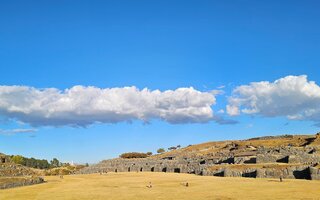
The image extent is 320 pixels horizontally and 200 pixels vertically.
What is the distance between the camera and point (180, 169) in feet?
275

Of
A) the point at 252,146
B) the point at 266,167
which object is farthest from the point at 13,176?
the point at 252,146

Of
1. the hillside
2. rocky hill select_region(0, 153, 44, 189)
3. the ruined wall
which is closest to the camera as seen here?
the ruined wall

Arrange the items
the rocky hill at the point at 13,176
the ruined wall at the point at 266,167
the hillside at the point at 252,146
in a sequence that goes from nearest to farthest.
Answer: the ruined wall at the point at 266,167 < the rocky hill at the point at 13,176 < the hillside at the point at 252,146

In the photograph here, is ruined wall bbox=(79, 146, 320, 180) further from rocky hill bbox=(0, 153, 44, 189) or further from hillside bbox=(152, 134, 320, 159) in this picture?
rocky hill bbox=(0, 153, 44, 189)

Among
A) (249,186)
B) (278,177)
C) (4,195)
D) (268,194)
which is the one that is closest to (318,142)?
(278,177)

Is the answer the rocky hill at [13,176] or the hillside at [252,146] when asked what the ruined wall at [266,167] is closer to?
the hillside at [252,146]

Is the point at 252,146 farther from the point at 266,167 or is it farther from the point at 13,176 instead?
the point at 13,176

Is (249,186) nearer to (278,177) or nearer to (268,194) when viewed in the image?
(268,194)

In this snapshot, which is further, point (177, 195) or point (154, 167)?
point (154, 167)

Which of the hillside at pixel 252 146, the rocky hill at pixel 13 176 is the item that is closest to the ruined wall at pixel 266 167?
the hillside at pixel 252 146

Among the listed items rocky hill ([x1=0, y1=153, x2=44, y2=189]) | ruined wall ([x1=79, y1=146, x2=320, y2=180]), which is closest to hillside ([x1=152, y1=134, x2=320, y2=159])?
ruined wall ([x1=79, y1=146, x2=320, y2=180])

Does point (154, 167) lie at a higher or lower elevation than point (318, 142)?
lower

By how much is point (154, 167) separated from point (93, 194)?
46227mm

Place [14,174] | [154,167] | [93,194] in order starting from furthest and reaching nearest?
1. [154,167]
2. [14,174]
3. [93,194]
